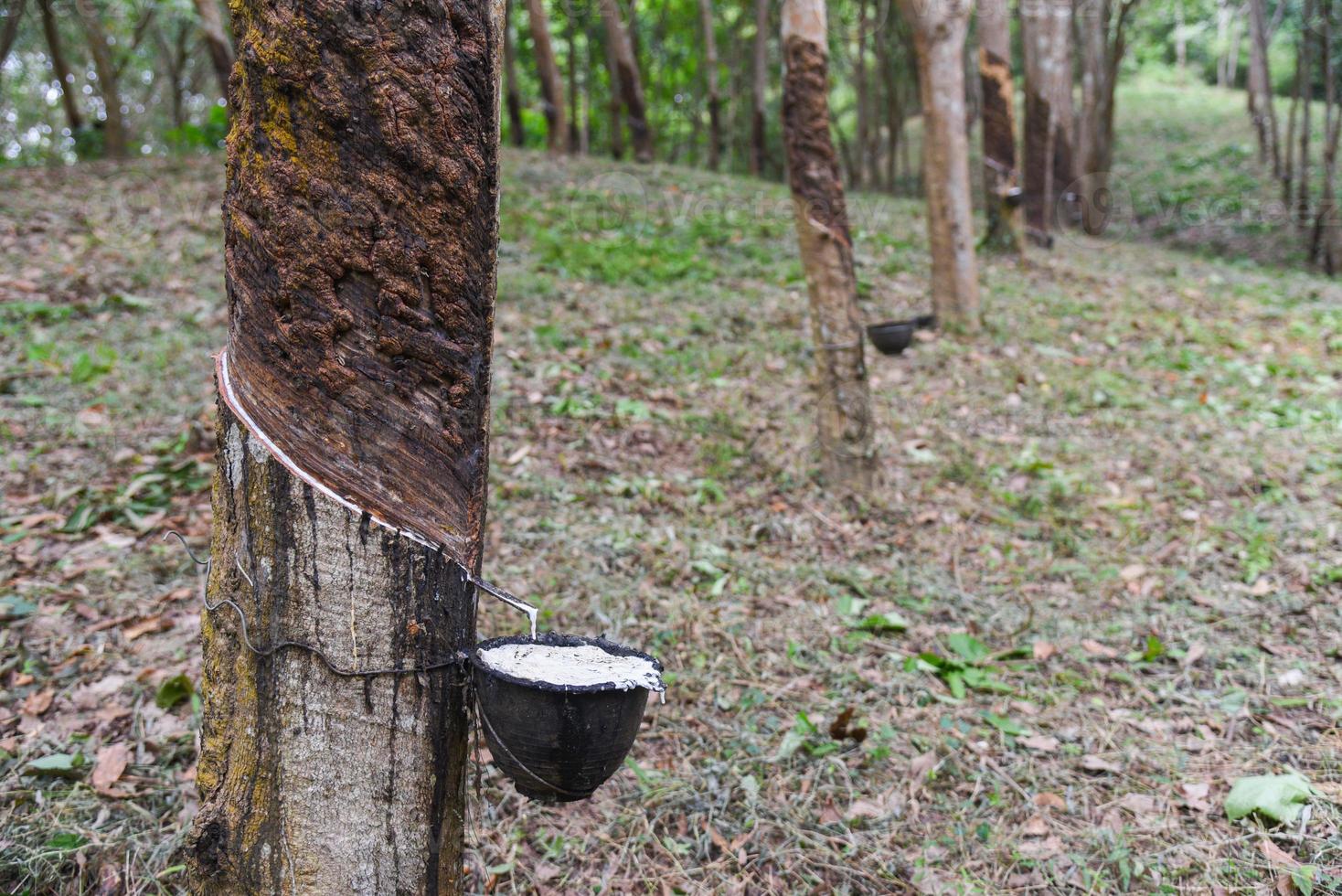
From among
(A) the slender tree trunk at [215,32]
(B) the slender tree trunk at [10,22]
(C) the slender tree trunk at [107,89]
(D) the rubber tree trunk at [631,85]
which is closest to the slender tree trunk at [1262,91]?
(D) the rubber tree trunk at [631,85]

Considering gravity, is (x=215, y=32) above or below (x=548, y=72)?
below

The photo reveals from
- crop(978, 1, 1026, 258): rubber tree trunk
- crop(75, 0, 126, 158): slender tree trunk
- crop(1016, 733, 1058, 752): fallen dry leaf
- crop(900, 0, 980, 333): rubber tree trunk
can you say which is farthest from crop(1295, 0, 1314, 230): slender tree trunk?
crop(75, 0, 126, 158): slender tree trunk

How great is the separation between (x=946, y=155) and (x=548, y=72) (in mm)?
5758

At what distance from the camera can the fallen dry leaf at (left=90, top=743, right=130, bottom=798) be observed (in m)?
2.30

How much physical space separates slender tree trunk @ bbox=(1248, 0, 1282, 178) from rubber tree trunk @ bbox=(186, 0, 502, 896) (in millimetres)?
12942

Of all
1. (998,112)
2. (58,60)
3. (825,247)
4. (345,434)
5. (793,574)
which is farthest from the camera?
(58,60)

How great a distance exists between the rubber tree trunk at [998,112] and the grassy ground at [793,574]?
4.88ft

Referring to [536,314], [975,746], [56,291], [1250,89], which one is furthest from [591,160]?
[1250,89]

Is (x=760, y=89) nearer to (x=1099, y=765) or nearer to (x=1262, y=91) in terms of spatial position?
(x=1262, y=91)

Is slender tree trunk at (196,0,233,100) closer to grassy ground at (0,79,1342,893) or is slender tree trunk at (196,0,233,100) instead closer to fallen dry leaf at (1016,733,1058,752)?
grassy ground at (0,79,1342,893)

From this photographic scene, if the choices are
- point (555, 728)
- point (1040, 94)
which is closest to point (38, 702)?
point (555, 728)

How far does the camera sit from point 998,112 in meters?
8.04

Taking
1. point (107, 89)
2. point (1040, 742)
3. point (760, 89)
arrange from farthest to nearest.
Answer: point (760, 89), point (107, 89), point (1040, 742)

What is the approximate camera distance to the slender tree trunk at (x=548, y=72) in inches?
385
